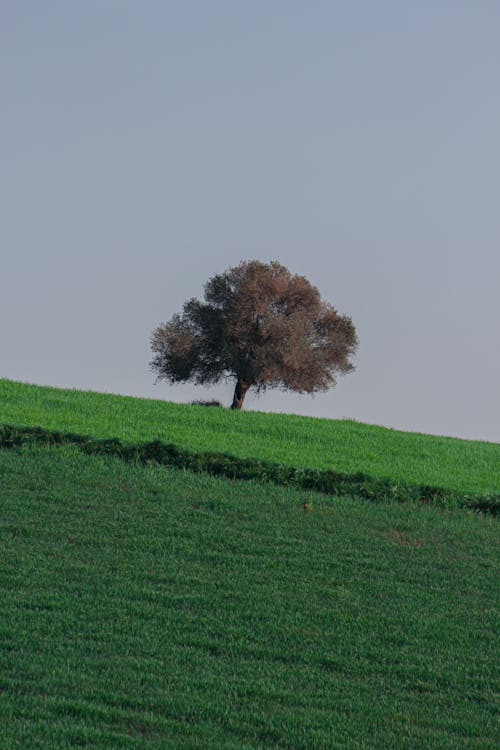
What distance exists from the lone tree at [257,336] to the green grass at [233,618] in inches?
1137

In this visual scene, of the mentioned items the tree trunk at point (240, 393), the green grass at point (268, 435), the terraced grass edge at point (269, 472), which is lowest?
the terraced grass edge at point (269, 472)

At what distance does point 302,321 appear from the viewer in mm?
48781

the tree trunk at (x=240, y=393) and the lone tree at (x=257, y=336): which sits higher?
the lone tree at (x=257, y=336)

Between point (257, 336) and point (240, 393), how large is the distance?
3.02 m

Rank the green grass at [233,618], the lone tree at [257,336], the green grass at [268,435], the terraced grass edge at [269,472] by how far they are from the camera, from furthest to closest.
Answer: the lone tree at [257,336] < the green grass at [268,435] < the terraced grass edge at [269,472] < the green grass at [233,618]

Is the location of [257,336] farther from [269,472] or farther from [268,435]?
[269,472]

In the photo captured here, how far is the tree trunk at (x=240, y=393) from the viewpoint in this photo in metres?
48.8

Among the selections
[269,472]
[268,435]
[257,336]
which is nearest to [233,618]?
[269,472]

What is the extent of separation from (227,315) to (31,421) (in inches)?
939

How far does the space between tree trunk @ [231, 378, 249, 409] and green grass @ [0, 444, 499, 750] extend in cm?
2928

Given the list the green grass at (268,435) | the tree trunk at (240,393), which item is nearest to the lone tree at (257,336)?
the tree trunk at (240,393)

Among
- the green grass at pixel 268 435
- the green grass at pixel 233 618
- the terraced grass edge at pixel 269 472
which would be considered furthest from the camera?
the green grass at pixel 268 435

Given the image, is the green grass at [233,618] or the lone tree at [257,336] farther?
the lone tree at [257,336]

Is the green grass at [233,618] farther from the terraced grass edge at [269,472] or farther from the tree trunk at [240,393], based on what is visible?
the tree trunk at [240,393]
